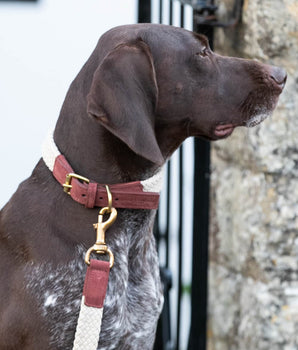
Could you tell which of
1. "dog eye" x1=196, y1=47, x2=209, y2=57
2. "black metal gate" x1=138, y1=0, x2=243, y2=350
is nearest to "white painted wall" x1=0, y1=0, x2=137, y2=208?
"black metal gate" x1=138, y1=0, x2=243, y2=350

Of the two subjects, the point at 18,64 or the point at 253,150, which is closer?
the point at 253,150

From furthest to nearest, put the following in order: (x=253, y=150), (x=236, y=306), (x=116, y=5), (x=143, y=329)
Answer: (x=116, y=5), (x=236, y=306), (x=253, y=150), (x=143, y=329)

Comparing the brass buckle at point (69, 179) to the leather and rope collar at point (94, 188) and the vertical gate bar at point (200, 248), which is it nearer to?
the leather and rope collar at point (94, 188)

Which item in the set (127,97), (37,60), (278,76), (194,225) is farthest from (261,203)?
(37,60)

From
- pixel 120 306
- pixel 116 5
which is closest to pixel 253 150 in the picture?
pixel 120 306

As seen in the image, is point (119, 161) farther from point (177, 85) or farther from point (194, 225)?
point (194, 225)

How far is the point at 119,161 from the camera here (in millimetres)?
3080

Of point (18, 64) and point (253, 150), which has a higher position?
point (253, 150)

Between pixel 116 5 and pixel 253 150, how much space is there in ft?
5.45

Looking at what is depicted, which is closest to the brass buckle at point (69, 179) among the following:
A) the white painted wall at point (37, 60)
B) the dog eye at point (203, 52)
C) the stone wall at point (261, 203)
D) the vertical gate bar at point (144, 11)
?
the dog eye at point (203, 52)

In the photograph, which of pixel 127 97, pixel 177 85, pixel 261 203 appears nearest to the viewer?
pixel 127 97

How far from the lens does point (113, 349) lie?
311 centimetres

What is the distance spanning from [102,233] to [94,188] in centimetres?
14

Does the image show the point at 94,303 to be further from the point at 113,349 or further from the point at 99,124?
the point at 99,124
